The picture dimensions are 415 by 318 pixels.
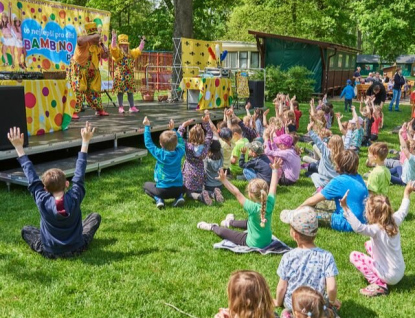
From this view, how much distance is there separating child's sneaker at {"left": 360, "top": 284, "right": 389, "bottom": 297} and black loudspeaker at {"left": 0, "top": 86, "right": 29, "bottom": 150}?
5117 mm

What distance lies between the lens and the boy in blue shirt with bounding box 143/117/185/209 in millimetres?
6051

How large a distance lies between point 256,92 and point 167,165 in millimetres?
9615

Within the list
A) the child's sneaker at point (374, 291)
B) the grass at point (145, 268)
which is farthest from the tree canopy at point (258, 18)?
the child's sneaker at point (374, 291)

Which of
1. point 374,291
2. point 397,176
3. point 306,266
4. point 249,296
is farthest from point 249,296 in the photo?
point 397,176

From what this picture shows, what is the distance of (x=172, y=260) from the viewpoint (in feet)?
15.1

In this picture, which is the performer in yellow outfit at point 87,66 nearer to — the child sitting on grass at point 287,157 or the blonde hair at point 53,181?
the child sitting on grass at point 287,157

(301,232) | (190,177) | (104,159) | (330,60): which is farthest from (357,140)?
(330,60)

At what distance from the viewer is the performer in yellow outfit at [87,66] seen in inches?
383

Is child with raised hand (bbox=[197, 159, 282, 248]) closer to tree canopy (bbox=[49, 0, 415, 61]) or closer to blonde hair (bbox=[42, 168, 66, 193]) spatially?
blonde hair (bbox=[42, 168, 66, 193])

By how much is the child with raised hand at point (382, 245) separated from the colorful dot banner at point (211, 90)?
9426 mm

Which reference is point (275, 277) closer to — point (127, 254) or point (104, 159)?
point (127, 254)

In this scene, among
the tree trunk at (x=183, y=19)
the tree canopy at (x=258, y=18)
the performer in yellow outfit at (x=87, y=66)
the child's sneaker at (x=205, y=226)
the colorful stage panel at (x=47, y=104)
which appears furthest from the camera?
the tree canopy at (x=258, y=18)

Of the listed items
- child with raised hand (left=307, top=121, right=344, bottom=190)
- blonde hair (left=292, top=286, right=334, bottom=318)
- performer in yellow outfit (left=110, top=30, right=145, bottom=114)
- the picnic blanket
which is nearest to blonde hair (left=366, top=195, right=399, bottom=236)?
the picnic blanket

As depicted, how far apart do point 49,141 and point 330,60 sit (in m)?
20.2
